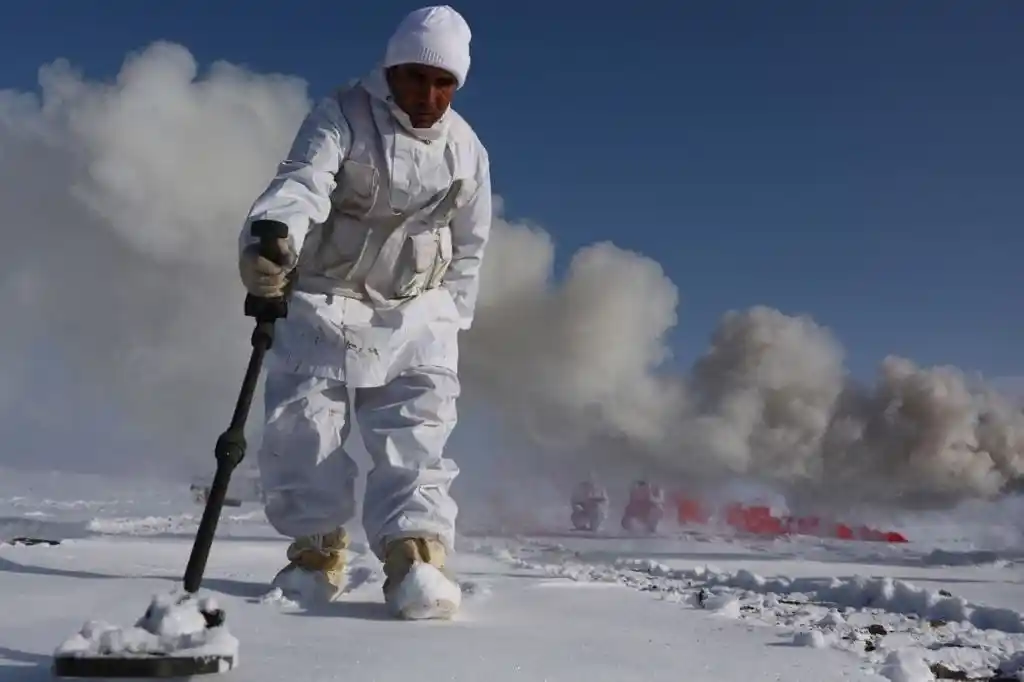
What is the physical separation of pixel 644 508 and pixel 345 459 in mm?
26673

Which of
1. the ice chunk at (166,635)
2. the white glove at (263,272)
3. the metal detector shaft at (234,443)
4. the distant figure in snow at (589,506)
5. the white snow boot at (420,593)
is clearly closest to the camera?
the ice chunk at (166,635)

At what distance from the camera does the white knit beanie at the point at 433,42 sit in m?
2.75

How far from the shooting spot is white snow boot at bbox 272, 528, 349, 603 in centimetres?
270

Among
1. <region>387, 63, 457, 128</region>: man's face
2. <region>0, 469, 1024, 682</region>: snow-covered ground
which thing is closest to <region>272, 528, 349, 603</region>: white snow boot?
<region>0, 469, 1024, 682</region>: snow-covered ground

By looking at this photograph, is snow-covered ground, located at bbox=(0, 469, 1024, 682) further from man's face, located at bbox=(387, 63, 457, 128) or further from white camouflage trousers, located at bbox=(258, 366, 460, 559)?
man's face, located at bbox=(387, 63, 457, 128)

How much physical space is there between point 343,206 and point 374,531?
950 millimetres

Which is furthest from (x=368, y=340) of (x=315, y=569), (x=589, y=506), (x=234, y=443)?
(x=589, y=506)

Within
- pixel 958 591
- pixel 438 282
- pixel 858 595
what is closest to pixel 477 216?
pixel 438 282

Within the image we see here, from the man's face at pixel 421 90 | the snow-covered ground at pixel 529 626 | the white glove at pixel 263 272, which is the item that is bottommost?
the snow-covered ground at pixel 529 626

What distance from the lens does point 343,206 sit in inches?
112

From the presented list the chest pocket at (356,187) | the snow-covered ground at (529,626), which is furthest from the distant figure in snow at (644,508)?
the chest pocket at (356,187)

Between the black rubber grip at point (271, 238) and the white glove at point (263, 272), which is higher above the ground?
the black rubber grip at point (271, 238)

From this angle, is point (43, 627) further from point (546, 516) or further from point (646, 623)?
point (546, 516)

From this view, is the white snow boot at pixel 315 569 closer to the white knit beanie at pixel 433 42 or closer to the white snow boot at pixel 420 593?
the white snow boot at pixel 420 593
